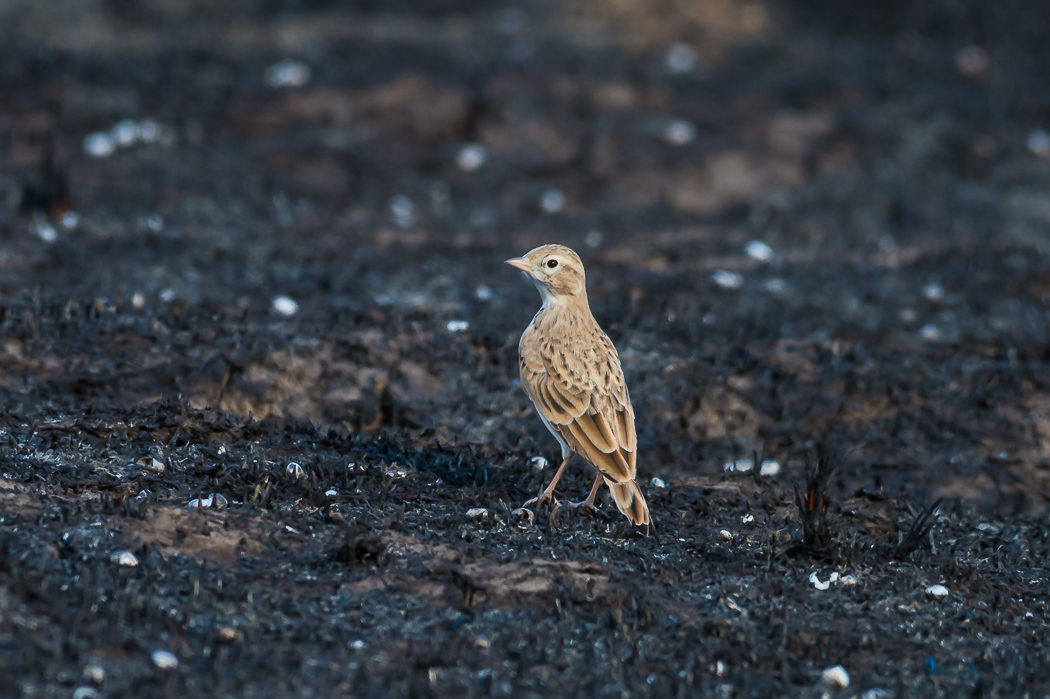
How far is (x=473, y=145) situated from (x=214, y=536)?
33.7 feet

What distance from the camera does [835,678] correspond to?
202 inches

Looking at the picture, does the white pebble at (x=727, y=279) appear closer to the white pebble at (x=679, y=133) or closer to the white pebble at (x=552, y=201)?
the white pebble at (x=552, y=201)

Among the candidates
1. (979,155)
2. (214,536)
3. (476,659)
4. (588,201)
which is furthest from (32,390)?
(979,155)

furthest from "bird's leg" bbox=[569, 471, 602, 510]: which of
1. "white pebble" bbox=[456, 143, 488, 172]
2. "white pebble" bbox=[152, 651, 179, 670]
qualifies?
"white pebble" bbox=[456, 143, 488, 172]

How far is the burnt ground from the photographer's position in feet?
17.4

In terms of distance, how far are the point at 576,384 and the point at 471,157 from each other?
9.23m

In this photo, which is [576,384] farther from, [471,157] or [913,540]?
[471,157]

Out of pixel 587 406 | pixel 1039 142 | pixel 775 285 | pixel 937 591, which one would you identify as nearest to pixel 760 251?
pixel 775 285

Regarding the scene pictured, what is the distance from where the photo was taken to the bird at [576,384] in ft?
20.4

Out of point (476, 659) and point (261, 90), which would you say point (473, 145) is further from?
point (476, 659)

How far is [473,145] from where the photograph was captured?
50.8 feet

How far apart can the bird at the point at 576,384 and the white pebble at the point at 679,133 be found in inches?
357

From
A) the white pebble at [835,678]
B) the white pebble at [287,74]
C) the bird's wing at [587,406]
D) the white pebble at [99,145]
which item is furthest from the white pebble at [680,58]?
the white pebble at [835,678]

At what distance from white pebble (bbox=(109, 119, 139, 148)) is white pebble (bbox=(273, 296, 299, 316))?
18.6ft
